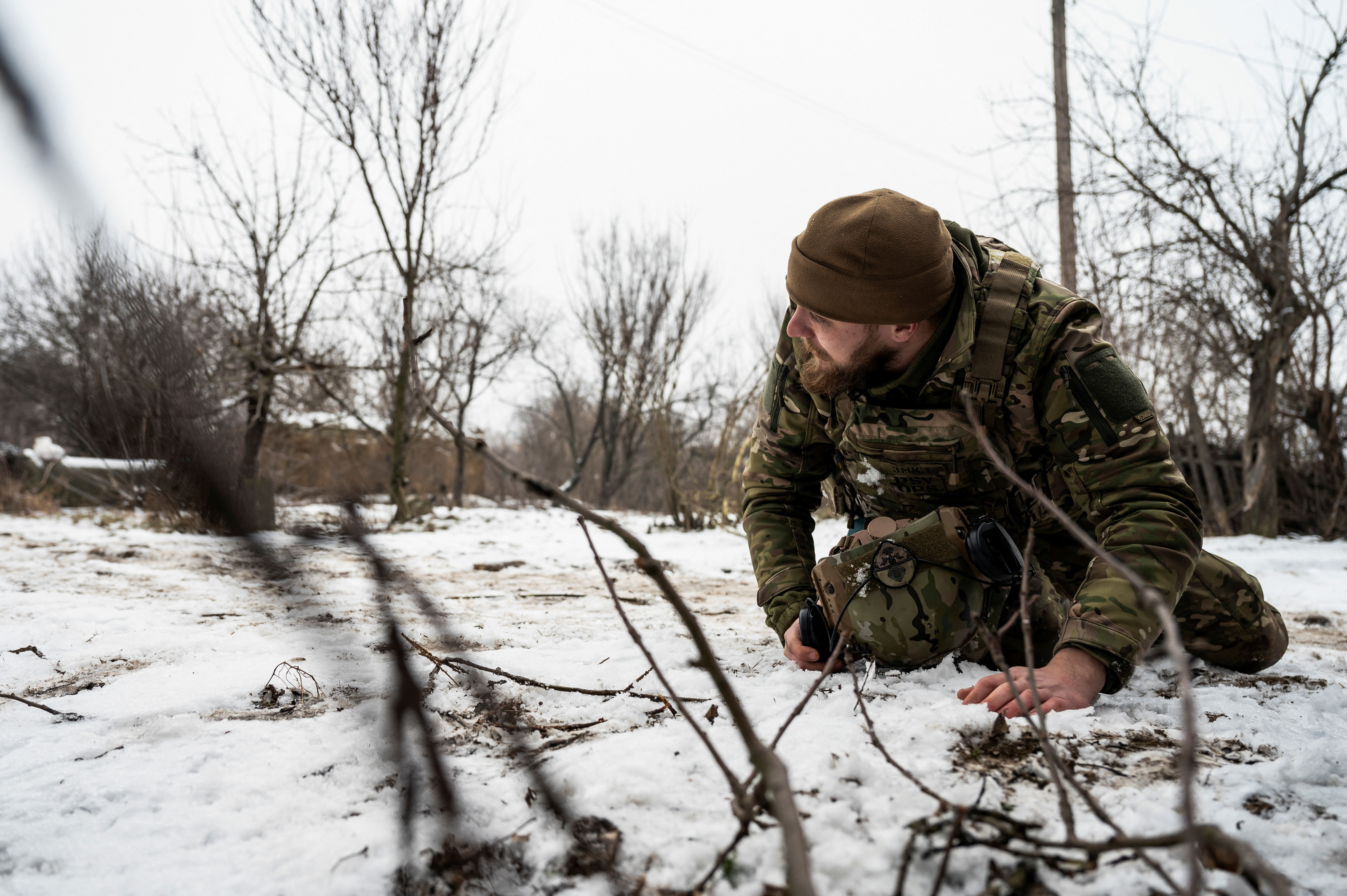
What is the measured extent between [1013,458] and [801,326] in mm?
558

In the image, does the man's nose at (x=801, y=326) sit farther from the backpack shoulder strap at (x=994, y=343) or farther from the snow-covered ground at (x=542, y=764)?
the snow-covered ground at (x=542, y=764)

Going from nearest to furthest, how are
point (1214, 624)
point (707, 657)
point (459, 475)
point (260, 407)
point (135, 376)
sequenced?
point (135, 376) → point (707, 657) → point (1214, 624) → point (260, 407) → point (459, 475)

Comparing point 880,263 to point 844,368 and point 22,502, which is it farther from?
point 22,502

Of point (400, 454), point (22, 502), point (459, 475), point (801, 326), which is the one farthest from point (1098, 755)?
point (459, 475)

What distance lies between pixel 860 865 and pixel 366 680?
0.99 m

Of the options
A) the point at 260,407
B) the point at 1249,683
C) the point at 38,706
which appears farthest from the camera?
the point at 260,407

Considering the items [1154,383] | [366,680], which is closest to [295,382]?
[366,680]

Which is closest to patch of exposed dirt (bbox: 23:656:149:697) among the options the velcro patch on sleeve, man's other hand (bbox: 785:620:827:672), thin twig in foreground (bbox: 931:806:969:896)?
man's other hand (bbox: 785:620:827:672)

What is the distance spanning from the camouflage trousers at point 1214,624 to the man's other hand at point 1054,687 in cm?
32

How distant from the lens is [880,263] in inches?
59.1

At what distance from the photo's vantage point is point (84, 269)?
356mm

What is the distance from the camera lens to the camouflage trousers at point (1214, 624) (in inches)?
64.3

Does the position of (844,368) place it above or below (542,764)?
above

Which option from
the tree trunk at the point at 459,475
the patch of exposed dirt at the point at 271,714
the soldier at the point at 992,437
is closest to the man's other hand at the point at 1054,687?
the soldier at the point at 992,437
